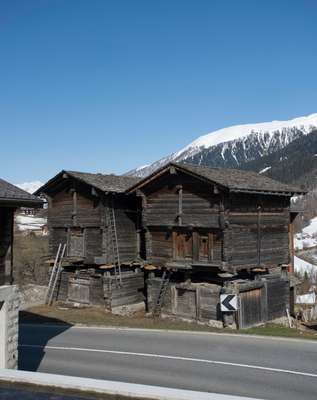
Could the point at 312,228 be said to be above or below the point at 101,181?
below

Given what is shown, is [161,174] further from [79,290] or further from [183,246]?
[79,290]

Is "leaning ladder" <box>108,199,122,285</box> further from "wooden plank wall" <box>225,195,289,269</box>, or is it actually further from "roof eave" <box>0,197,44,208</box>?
"roof eave" <box>0,197,44,208</box>

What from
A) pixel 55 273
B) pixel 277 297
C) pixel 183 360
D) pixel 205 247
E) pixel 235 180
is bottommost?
pixel 183 360

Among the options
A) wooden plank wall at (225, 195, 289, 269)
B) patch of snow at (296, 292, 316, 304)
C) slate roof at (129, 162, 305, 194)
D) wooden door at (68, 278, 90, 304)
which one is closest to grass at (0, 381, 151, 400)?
slate roof at (129, 162, 305, 194)

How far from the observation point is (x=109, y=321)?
79.5ft

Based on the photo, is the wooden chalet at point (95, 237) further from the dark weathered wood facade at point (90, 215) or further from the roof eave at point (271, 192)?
the roof eave at point (271, 192)

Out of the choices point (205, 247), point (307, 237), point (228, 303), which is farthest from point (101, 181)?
point (307, 237)

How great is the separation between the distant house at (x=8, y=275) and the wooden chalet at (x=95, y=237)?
13834mm

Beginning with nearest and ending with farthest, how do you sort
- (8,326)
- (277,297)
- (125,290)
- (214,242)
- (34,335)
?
1. (8,326)
2. (34,335)
3. (214,242)
4. (277,297)
5. (125,290)

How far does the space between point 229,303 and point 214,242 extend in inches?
125

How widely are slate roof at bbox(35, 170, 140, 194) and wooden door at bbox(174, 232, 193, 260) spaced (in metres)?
4.67

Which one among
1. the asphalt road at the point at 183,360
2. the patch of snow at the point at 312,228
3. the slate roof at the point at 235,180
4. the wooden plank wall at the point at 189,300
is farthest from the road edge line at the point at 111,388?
the patch of snow at the point at 312,228

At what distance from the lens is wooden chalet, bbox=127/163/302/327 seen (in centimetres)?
2492

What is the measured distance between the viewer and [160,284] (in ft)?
91.8
